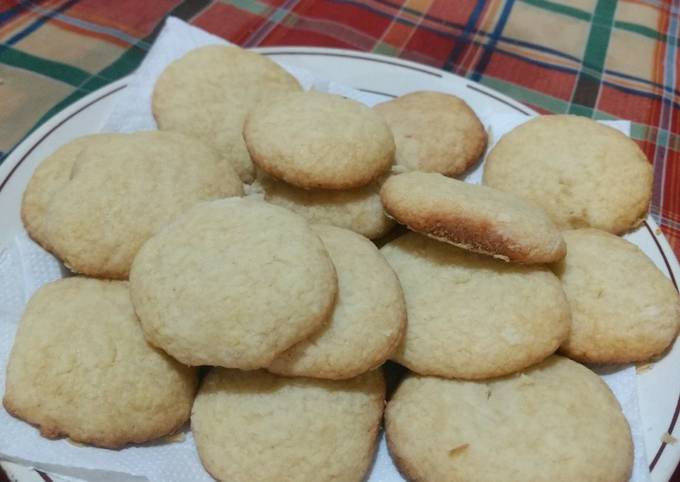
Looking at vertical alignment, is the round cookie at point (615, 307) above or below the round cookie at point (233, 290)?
below

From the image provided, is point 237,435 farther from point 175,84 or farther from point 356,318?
point 175,84

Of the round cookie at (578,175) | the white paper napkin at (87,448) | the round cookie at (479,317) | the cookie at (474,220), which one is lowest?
the white paper napkin at (87,448)

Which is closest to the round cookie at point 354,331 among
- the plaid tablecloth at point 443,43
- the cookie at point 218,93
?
the cookie at point 218,93

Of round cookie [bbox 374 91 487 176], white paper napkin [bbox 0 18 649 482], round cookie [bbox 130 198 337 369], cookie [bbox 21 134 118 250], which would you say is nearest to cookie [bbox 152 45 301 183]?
white paper napkin [bbox 0 18 649 482]

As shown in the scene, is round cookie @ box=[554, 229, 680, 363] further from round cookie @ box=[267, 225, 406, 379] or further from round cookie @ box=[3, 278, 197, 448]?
round cookie @ box=[3, 278, 197, 448]

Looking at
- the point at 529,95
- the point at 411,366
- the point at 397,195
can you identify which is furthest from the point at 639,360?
the point at 529,95

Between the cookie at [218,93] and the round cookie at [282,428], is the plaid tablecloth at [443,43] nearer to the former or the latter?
the cookie at [218,93]

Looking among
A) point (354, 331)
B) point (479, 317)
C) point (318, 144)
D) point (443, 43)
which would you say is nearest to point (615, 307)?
point (479, 317)
